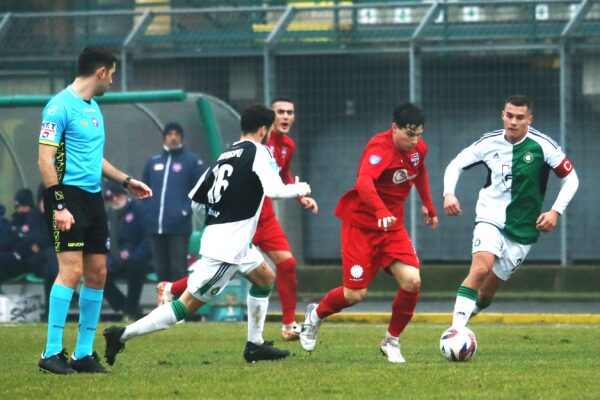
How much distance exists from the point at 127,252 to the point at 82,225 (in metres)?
7.58

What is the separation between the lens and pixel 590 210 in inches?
764

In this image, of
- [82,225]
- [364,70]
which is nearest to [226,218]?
[82,225]

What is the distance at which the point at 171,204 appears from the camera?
52.6 feet

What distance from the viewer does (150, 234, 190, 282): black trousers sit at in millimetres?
16016

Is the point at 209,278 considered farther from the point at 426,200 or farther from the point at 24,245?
the point at 24,245

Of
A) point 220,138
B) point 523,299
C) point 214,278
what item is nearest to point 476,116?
point 523,299

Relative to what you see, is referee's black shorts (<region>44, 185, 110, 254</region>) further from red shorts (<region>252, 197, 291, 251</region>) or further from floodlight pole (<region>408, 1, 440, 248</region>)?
floodlight pole (<region>408, 1, 440, 248</region>)

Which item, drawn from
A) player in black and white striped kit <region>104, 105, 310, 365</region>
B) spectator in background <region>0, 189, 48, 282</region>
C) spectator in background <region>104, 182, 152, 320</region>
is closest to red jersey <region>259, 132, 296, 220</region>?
player in black and white striped kit <region>104, 105, 310, 365</region>

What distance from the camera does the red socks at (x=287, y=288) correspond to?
43.1 feet

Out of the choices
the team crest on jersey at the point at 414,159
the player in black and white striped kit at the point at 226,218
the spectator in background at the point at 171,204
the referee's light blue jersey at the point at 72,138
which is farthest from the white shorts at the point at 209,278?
the spectator in background at the point at 171,204

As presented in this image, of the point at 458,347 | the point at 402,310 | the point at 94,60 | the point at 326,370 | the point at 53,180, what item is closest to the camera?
the point at 53,180

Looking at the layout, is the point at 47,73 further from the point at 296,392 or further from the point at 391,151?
the point at 296,392

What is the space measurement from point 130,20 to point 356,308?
5.36 meters

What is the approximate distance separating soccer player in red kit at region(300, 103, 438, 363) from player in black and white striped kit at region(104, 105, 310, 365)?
3.25 ft
